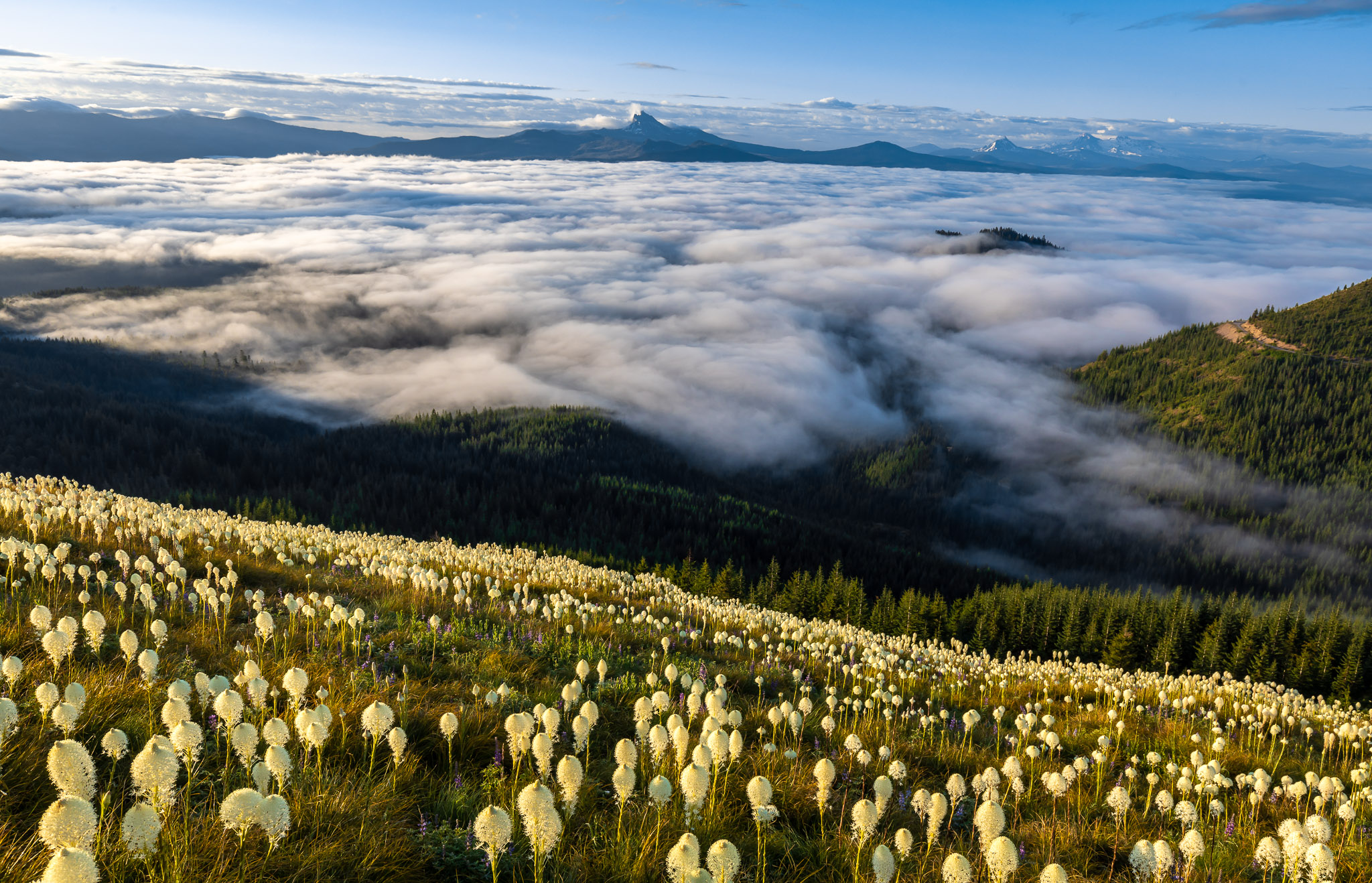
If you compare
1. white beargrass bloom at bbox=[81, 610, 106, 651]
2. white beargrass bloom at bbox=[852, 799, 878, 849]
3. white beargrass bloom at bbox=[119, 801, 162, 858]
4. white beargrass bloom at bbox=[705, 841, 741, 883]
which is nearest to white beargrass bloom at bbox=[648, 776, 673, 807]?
white beargrass bloom at bbox=[705, 841, 741, 883]

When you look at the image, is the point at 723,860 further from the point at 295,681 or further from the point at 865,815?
the point at 295,681

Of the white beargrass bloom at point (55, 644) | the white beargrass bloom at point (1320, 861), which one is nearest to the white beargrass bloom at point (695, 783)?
the white beargrass bloom at point (1320, 861)

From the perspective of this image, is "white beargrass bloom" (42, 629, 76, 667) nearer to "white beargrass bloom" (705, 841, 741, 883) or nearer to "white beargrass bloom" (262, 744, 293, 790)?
"white beargrass bloom" (262, 744, 293, 790)

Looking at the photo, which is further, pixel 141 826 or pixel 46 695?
pixel 46 695

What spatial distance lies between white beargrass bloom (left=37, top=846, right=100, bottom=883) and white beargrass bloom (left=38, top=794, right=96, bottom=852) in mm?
317

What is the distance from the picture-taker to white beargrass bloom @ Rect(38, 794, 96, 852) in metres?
2.92

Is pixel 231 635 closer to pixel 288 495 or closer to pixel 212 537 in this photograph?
pixel 212 537

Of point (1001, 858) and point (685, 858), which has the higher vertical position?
point (685, 858)

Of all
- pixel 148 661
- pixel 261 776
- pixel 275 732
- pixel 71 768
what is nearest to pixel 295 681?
pixel 275 732

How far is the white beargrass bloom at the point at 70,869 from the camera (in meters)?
2.55

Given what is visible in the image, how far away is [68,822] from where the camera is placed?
9.64ft

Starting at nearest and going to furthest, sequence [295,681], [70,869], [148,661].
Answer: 1. [70,869]
2. [295,681]
3. [148,661]

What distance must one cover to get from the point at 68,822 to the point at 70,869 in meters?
0.46

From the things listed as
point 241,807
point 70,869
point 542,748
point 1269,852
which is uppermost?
point 70,869
